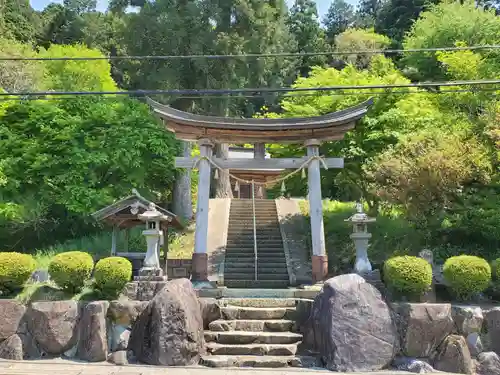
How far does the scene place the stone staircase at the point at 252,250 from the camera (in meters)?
14.3

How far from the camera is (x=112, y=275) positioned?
9820mm

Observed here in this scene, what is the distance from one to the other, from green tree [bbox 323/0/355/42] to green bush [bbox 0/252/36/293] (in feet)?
168

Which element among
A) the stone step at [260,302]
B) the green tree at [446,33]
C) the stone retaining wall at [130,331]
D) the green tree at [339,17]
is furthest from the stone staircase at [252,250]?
the green tree at [339,17]

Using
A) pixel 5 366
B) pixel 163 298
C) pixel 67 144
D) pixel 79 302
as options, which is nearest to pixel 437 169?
pixel 163 298

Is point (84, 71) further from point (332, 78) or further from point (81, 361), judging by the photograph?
point (81, 361)

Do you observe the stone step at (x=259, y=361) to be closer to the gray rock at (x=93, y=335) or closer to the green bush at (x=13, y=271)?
the gray rock at (x=93, y=335)

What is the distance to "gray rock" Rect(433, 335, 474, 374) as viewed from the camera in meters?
8.80

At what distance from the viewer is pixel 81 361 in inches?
364

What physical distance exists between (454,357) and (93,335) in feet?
22.9

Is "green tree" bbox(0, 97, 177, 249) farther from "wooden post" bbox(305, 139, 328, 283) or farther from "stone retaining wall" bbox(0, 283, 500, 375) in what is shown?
"stone retaining wall" bbox(0, 283, 500, 375)

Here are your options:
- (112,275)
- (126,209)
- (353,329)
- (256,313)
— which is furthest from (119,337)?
(353,329)

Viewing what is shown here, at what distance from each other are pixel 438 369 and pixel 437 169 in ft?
17.7

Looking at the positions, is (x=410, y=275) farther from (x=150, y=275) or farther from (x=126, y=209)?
(x=126, y=209)

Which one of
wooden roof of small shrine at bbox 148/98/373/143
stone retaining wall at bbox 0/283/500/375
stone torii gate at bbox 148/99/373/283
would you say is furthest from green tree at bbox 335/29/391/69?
stone retaining wall at bbox 0/283/500/375
